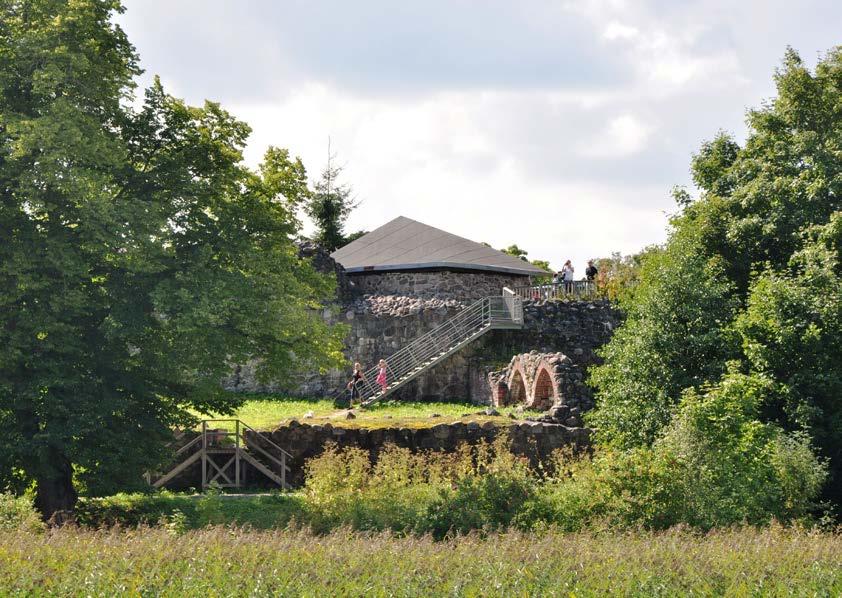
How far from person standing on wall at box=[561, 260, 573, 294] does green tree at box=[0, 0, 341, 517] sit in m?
16.5

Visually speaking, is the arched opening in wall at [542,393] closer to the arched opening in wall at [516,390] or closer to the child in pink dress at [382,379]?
the arched opening in wall at [516,390]

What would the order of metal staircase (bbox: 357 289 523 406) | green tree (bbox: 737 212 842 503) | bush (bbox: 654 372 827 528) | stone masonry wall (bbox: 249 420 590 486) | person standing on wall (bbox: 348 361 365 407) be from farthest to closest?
metal staircase (bbox: 357 289 523 406)
person standing on wall (bbox: 348 361 365 407)
stone masonry wall (bbox: 249 420 590 486)
green tree (bbox: 737 212 842 503)
bush (bbox: 654 372 827 528)

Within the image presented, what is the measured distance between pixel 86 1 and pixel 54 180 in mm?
3174

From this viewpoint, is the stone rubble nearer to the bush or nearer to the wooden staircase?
the wooden staircase

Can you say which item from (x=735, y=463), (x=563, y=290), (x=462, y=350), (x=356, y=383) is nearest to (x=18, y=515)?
(x=735, y=463)

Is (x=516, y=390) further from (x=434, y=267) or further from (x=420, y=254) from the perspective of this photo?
(x=420, y=254)

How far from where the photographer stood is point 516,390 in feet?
89.9

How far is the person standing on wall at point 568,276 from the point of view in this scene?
32062 mm

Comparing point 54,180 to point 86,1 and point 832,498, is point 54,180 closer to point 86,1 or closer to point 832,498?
point 86,1

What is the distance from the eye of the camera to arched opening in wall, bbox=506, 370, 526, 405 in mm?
27250

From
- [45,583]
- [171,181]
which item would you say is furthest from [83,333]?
[45,583]

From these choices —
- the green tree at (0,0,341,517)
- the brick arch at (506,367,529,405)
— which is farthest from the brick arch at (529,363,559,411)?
the green tree at (0,0,341,517)

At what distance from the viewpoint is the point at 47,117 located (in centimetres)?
1422

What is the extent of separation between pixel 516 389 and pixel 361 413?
503 centimetres
